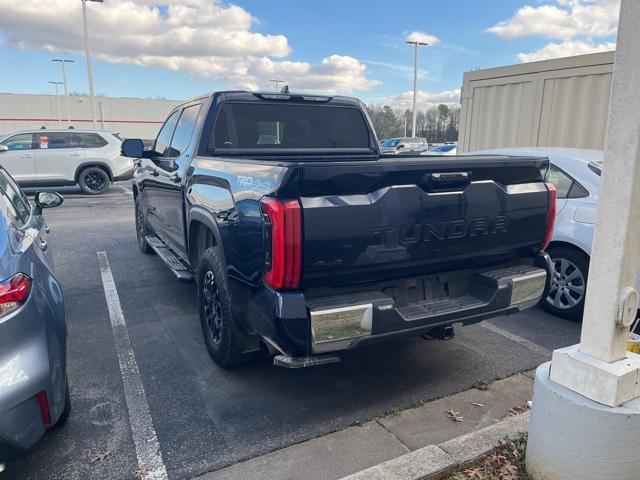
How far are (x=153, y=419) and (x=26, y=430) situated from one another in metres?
0.94

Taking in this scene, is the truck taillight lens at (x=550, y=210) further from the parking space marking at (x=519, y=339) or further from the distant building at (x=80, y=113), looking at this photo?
the distant building at (x=80, y=113)

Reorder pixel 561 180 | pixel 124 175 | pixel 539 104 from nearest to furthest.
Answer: pixel 561 180 → pixel 539 104 → pixel 124 175

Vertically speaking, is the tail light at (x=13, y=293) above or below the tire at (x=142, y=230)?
above

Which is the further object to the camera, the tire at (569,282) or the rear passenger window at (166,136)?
the rear passenger window at (166,136)

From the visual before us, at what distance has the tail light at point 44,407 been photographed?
2.31 metres

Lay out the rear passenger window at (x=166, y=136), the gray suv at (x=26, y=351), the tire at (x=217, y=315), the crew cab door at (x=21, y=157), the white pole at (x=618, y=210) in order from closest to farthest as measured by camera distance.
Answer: the white pole at (x=618, y=210), the gray suv at (x=26, y=351), the tire at (x=217, y=315), the rear passenger window at (x=166, y=136), the crew cab door at (x=21, y=157)

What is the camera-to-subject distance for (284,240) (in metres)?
2.54

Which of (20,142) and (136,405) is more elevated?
(20,142)

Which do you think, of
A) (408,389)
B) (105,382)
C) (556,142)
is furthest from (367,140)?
(556,142)

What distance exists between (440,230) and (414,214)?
0.23 metres

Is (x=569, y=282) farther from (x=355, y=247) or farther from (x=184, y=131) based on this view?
(x=184, y=131)

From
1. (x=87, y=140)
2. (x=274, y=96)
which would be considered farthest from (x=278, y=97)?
(x=87, y=140)

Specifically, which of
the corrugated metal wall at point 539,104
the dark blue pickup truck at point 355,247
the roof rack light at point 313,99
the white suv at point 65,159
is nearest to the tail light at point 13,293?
the dark blue pickup truck at point 355,247

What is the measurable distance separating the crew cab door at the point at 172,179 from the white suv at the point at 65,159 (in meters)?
9.09
